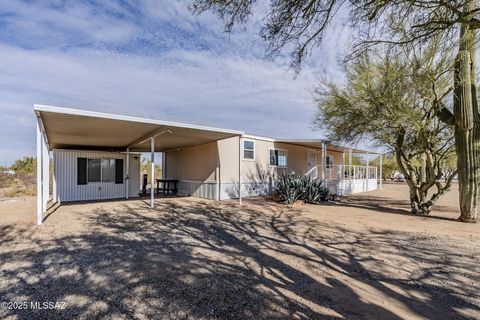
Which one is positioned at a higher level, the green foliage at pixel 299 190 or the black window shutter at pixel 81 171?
the black window shutter at pixel 81 171

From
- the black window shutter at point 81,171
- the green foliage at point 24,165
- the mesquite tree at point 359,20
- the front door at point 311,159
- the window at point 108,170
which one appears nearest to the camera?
the mesquite tree at point 359,20

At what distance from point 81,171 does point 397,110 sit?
1274cm

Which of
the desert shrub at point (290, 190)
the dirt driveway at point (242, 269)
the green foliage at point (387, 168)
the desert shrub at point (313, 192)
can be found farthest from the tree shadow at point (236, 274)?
the green foliage at point (387, 168)

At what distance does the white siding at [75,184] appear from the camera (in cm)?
1197

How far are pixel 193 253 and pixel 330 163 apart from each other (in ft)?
53.8

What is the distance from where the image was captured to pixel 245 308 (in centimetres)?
284

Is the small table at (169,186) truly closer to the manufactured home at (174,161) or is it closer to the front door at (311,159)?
the manufactured home at (174,161)

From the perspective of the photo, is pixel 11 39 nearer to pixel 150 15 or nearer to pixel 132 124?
pixel 132 124

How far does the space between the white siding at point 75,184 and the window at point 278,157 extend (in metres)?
7.54

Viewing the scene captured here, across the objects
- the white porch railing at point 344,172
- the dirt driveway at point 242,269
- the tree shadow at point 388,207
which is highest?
the white porch railing at point 344,172

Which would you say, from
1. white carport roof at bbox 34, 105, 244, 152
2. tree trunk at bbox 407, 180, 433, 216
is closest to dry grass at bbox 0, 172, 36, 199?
white carport roof at bbox 34, 105, 244, 152

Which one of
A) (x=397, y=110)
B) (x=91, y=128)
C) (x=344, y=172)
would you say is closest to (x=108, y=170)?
(x=91, y=128)

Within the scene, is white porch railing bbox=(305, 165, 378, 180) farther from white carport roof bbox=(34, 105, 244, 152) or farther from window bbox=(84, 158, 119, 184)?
window bbox=(84, 158, 119, 184)

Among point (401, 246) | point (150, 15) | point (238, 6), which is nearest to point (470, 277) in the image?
point (401, 246)
